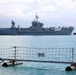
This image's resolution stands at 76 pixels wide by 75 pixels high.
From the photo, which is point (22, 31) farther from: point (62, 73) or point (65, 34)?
point (62, 73)

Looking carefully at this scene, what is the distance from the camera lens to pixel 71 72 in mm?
14617

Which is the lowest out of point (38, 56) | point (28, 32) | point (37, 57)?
point (37, 57)

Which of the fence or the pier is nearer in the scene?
the pier

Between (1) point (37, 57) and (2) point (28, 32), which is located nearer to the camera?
(1) point (37, 57)

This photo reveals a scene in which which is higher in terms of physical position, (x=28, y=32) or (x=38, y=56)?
(x=28, y=32)

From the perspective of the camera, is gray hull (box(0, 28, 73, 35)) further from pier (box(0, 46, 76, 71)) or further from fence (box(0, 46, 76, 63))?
pier (box(0, 46, 76, 71))

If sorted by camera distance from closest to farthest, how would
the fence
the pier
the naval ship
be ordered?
the pier
the fence
the naval ship

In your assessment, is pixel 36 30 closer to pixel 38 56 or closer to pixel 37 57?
pixel 37 57

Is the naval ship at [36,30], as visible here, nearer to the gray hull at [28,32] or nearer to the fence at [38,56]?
the gray hull at [28,32]

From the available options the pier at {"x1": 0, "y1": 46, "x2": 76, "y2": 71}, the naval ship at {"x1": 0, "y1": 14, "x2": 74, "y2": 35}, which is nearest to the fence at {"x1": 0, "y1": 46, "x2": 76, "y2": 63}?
the pier at {"x1": 0, "y1": 46, "x2": 76, "y2": 71}

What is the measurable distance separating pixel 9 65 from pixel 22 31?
14175cm

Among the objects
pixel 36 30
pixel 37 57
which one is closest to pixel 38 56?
pixel 37 57

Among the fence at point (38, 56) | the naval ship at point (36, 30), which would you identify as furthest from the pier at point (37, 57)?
the naval ship at point (36, 30)

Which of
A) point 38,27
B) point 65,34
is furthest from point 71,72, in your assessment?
point 65,34
